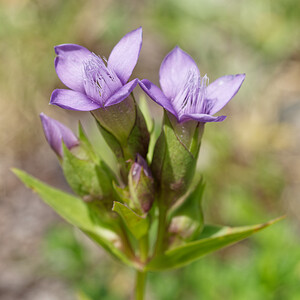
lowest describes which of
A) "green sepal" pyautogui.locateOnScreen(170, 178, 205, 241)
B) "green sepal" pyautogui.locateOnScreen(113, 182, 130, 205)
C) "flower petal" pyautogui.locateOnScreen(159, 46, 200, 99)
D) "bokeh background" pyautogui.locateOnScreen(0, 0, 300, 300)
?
"bokeh background" pyautogui.locateOnScreen(0, 0, 300, 300)

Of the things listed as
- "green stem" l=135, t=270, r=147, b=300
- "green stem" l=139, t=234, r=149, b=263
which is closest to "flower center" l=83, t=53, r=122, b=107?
"green stem" l=139, t=234, r=149, b=263

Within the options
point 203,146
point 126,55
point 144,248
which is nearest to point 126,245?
point 144,248

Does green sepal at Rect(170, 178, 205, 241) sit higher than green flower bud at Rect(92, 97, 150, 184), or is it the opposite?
green flower bud at Rect(92, 97, 150, 184)

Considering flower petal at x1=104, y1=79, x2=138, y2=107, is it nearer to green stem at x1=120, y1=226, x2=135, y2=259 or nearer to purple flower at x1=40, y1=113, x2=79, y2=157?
purple flower at x1=40, y1=113, x2=79, y2=157

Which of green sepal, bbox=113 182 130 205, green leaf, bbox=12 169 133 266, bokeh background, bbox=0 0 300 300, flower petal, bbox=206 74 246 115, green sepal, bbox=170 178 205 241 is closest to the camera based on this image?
flower petal, bbox=206 74 246 115

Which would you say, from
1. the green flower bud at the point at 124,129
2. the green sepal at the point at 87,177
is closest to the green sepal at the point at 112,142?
the green flower bud at the point at 124,129
